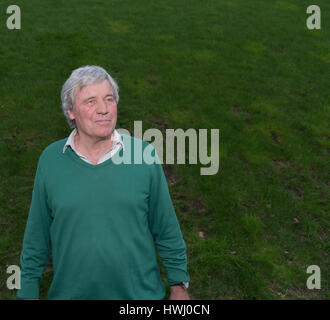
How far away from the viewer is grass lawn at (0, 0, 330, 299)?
516cm

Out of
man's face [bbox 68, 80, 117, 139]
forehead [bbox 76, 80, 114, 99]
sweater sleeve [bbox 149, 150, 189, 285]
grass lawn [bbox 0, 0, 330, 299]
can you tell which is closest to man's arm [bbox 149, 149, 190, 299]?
sweater sleeve [bbox 149, 150, 189, 285]

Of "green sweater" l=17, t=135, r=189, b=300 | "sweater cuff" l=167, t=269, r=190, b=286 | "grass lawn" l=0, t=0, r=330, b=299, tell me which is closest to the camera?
"green sweater" l=17, t=135, r=189, b=300

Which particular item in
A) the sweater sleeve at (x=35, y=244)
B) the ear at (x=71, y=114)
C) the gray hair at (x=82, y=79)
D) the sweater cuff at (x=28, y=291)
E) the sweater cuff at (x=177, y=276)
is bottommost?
the sweater cuff at (x=28, y=291)

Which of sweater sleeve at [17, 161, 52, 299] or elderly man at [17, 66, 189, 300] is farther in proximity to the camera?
sweater sleeve at [17, 161, 52, 299]

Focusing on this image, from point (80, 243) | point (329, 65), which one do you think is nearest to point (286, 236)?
point (80, 243)

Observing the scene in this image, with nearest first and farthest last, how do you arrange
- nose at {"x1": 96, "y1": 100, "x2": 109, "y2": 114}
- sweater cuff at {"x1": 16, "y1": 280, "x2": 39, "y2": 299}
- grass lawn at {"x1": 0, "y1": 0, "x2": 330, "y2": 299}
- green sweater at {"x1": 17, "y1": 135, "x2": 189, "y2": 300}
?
1. green sweater at {"x1": 17, "y1": 135, "x2": 189, "y2": 300}
2. nose at {"x1": 96, "y1": 100, "x2": 109, "y2": 114}
3. sweater cuff at {"x1": 16, "y1": 280, "x2": 39, "y2": 299}
4. grass lawn at {"x1": 0, "y1": 0, "x2": 330, "y2": 299}

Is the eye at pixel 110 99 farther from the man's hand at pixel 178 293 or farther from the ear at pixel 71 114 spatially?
the man's hand at pixel 178 293

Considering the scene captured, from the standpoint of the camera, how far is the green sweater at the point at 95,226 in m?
2.58

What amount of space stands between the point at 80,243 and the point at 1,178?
4.12m

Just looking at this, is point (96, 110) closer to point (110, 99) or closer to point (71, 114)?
point (110, 99)

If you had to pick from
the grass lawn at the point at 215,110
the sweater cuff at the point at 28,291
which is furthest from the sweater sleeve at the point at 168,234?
the grass lawn at the point at 215,110

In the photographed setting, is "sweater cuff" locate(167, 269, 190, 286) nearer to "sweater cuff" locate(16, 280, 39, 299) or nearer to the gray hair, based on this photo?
"sweater cuff" locate(16, 280, 39, 299)
